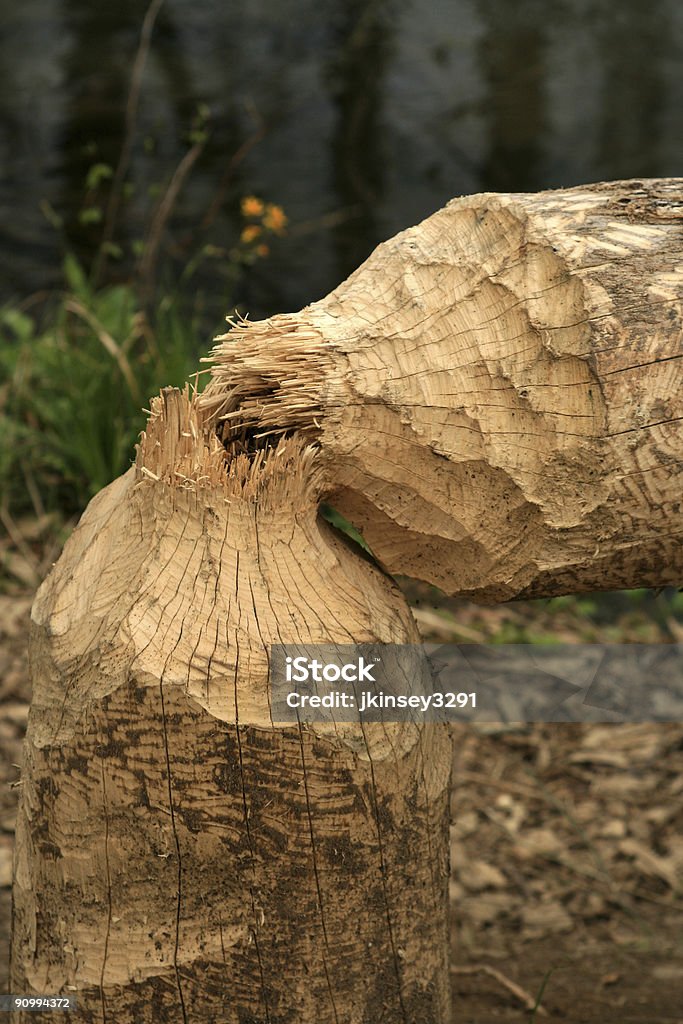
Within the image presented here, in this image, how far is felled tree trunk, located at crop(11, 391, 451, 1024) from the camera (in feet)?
4.24

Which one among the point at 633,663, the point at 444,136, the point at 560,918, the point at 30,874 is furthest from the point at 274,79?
the point at 30,874

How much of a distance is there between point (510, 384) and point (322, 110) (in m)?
3.07

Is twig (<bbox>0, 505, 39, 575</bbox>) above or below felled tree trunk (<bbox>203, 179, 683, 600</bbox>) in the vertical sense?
above

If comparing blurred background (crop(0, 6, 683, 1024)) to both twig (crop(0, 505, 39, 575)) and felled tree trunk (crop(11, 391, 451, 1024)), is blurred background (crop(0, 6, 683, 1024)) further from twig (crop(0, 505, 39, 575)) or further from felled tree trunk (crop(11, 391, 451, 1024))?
felled tree trunk (crop(11, 391, 451, 1024))

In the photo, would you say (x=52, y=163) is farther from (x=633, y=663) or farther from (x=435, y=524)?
(x=435, y=524)

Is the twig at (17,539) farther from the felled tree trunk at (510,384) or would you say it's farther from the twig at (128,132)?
the felled tree trunk at (510,384)

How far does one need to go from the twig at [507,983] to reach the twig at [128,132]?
93.1 inches

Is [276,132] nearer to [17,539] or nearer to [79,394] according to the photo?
[79,394]

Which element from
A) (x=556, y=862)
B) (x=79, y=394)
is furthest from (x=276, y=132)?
(x=556, y=862)

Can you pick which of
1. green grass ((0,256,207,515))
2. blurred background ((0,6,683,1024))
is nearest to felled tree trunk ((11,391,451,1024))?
green grass ((0,256,207,515))

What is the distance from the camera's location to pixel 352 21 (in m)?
3.99

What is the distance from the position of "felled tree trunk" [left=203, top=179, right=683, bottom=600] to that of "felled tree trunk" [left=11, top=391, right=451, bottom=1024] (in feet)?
0.29

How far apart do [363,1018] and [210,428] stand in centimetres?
76

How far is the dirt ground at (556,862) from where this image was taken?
2084mm
